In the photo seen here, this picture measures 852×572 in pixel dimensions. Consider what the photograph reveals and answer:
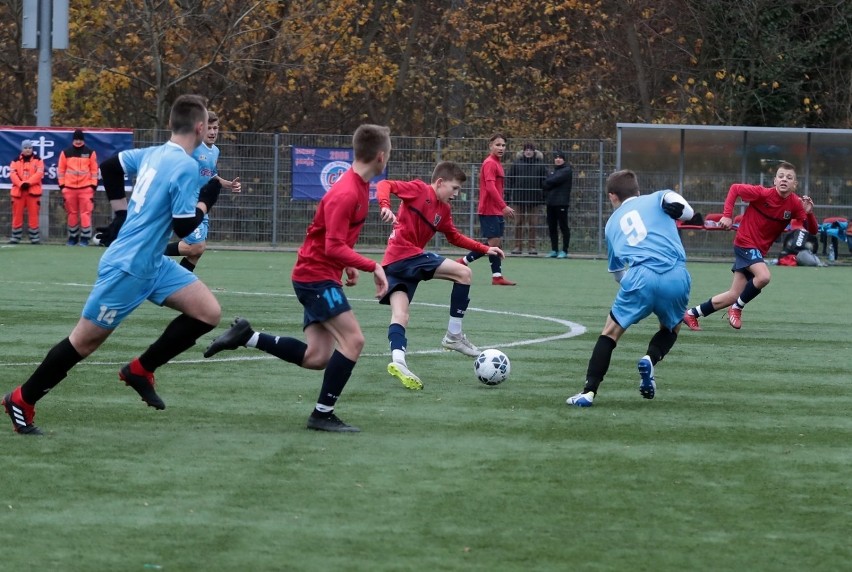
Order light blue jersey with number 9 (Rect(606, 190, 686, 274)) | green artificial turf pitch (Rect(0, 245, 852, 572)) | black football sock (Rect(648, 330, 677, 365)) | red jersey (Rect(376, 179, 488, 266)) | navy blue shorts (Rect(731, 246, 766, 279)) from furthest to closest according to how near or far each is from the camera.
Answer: navy blue shorts (Rect(731, 246, 766, 279)) → red jersey (Rect(376, 179, 488, 266)) → black football sock (Rect(648, 330, 677, 365)) → light blue jersey with number 9 (Rect(606, 190, 686, 274)) → green artificial turf pitch (Rect(0, 245, 852, 572))

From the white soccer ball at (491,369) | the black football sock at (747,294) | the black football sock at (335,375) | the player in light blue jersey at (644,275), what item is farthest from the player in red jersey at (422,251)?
the black football sock at (747,294)

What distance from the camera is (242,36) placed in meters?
31.7

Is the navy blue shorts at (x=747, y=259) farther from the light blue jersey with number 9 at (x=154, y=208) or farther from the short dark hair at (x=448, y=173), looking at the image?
the light blue jersey with number 9 at (x=154, y=208)

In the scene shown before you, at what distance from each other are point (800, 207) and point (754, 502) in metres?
8.77

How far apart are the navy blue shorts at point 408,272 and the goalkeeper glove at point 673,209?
6.17 feet

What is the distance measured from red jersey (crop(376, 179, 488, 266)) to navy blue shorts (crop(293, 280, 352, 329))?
2540 millimetres

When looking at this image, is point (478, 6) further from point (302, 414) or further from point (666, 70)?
point (302, 414)

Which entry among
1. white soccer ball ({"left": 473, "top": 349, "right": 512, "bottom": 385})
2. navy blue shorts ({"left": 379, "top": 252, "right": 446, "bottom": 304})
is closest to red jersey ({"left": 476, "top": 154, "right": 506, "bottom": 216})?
navy blue shorts ({"left": 379, "top": 252, "right": 446, "bottom": 304})

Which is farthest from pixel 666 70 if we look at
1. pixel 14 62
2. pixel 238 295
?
pixel 238 295

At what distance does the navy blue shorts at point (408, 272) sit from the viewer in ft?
32.3

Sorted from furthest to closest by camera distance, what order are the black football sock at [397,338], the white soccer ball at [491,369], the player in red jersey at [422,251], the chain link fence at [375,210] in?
the chain link fence at [375,210]
the player in red jersey at [422,251]
the black football sock at [397,338]
the white soccer ball at [491,369]

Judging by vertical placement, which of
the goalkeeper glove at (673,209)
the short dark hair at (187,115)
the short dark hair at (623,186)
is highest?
the short dark hair at (187,115)

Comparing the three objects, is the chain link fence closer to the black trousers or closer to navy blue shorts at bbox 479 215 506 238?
the black trousers

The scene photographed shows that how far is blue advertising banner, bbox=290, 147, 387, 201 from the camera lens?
26938 millimetres
